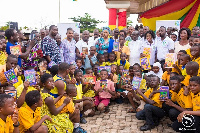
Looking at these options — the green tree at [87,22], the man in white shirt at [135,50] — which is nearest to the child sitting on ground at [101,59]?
the man in white shirt at [135,50]

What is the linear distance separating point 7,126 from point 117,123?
8.85ft

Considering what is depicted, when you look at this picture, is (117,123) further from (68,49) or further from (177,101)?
(68,49)

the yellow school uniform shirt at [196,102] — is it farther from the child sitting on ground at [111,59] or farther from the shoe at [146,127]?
the child sitting on ground at [111,59]

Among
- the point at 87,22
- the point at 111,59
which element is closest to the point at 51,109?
the point at 111,59

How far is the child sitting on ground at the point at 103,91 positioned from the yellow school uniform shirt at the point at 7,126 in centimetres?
Answer: 285

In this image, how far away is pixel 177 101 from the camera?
4598 mm

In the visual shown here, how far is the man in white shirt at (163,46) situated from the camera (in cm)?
652

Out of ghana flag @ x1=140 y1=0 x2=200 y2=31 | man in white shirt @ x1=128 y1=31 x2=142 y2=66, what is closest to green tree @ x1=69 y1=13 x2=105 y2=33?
ghana flag @ x1=140 y1=0 x2=200 y2=31

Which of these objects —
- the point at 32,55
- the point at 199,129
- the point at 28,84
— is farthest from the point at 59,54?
the point at 199,129

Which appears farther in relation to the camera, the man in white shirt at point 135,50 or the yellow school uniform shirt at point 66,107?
the man in white shirt at point 135,50

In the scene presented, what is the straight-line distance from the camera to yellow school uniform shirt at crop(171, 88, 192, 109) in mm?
4215

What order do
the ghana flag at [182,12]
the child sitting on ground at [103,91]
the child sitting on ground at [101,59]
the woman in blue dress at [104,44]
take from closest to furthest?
the child sitting on ground at [103,91], the child sitting on ground at [101,59], the woman in blue dress at [104,44], the ghana flag at [182,12]

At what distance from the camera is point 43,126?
3.57 meters

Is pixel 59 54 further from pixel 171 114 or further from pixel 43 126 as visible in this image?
pixel 171 114
